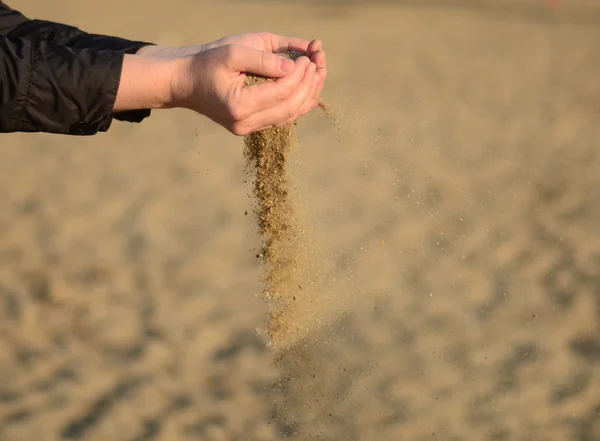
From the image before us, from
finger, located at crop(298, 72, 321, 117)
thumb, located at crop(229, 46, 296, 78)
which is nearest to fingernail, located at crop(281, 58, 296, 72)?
thumb, located at crop(229, 46, 296, 78)

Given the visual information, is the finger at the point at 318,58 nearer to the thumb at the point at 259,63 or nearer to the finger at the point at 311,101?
the finger at the point at 311,101

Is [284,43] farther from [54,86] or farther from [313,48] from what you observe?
[54,86]

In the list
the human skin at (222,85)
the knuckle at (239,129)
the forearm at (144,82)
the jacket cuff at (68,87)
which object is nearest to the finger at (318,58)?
the human skin at (222,85)

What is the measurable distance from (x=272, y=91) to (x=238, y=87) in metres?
0.08

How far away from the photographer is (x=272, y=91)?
1.83 meters

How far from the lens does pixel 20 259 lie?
3.45 metres

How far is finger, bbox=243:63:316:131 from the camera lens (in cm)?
190

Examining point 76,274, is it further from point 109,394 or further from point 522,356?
point 522,356

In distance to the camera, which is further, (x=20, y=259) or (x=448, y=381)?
(x=20, y=259)

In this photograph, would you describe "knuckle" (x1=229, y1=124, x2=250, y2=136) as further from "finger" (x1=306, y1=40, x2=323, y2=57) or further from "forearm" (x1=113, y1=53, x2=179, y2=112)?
"finger" (x1=306, y1=40, x2=323, y2=57)

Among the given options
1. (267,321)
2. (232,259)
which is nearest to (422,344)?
(267,321)

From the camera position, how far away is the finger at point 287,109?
190cm

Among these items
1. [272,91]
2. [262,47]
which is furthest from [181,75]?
[262,47]

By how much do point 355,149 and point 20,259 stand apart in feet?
5.60
